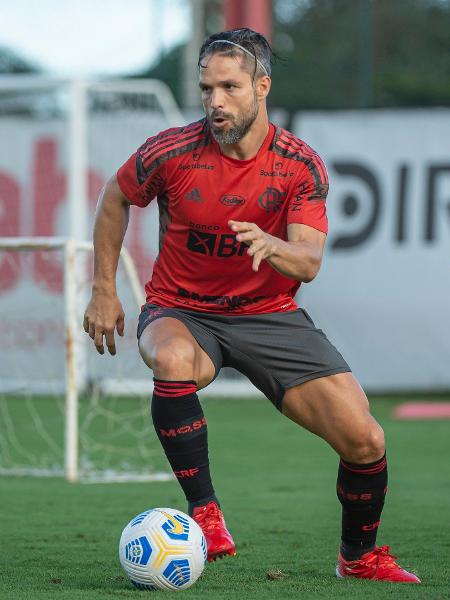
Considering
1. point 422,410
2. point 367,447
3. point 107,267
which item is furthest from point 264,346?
point 422,410

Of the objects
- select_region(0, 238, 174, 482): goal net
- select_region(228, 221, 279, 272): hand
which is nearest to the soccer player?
select_region(228, 221, 279, 272): hand

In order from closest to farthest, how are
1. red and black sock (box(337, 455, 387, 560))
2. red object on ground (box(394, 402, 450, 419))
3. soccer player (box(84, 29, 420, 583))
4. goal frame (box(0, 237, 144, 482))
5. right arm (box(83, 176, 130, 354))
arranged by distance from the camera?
soccer player (box(84, 29, 420, 583)), red and black sock (box(337, 455, 387, 560)), right arm (box(83, 176, 130, 354)), goal frame (box(0, 237, 144, 482)), red object on ground (box(394, 402, 450, 419))

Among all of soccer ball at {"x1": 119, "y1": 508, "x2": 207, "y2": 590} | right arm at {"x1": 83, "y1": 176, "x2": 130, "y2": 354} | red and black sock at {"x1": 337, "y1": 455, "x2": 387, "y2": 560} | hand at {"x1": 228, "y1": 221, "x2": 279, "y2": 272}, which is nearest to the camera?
hand at {"x1": 228, "y1": 221, "x2": 279, "y2": 272}

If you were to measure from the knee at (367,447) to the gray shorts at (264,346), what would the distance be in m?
0.28

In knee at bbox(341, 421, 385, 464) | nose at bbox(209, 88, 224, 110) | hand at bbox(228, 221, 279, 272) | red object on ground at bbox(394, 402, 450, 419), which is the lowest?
red object on ground at bbox(394, 402, 450, 419)

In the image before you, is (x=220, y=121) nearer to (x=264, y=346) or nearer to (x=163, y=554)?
(x=264, y=346)

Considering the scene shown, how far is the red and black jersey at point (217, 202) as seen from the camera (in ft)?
16.5

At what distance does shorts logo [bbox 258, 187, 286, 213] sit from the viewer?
16.5ft

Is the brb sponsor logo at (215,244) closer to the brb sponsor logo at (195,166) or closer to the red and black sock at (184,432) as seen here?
the brb sponsor logo at (195,166)

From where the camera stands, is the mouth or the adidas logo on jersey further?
the adidas logo on jersey

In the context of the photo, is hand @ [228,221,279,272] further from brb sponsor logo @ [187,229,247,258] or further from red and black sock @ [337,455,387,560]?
red and black sock @ [337,455,387,560]

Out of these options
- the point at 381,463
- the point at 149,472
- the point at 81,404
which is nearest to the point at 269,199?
the point at 381,463

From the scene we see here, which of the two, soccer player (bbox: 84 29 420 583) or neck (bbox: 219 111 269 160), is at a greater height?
neck (bbox: 219 111 269 160)

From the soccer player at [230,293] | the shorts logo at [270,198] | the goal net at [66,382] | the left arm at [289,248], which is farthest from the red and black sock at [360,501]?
the goal net at [66,382]
